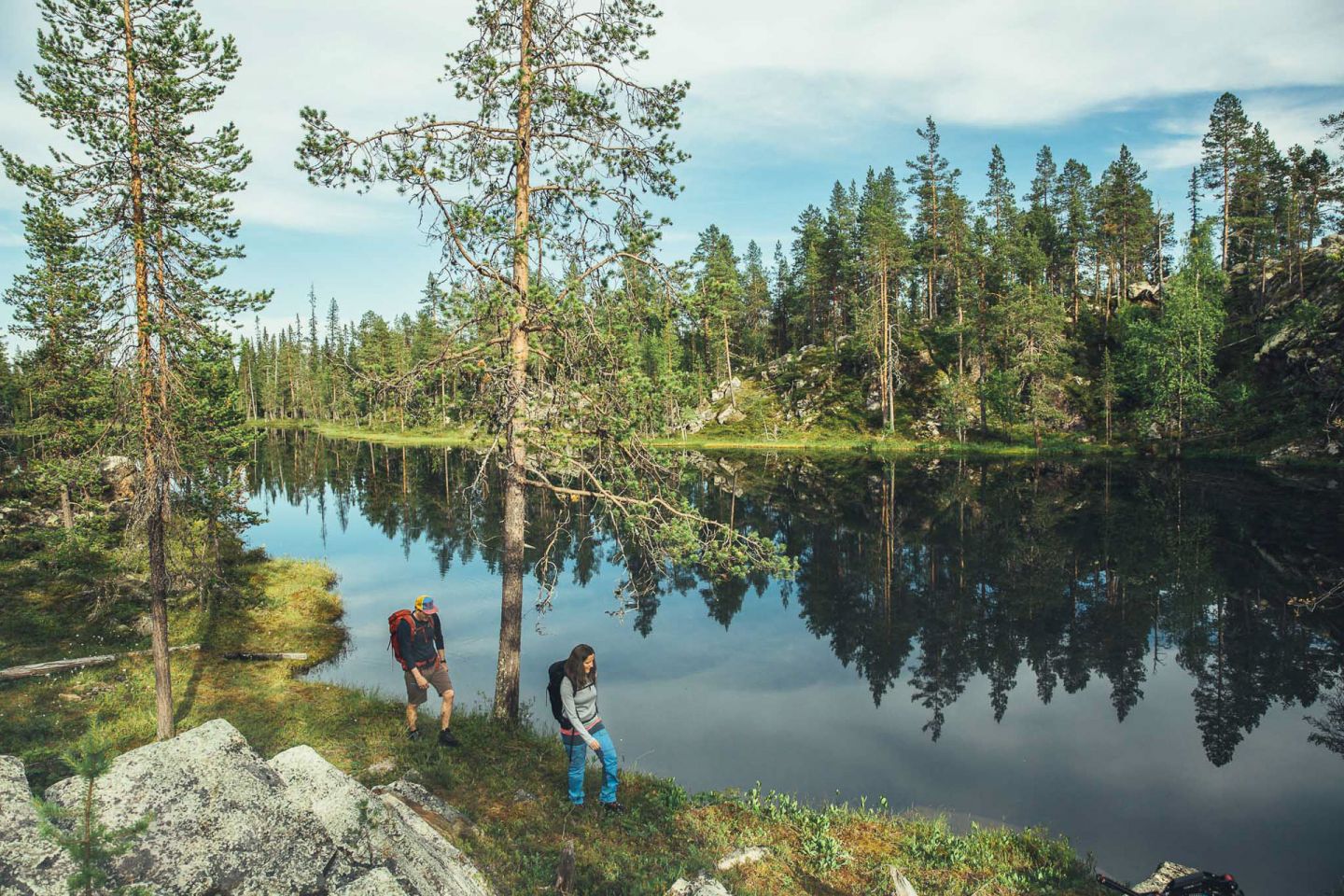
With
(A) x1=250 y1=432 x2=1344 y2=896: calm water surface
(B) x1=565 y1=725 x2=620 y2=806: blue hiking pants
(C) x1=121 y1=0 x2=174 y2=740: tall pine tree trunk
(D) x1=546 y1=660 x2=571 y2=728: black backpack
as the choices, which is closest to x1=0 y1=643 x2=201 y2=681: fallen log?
(C) x1=121 y1=0 x2=174 y2=740: tall pine tree trunk

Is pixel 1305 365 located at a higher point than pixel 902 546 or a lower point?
higher

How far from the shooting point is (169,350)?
1258cm

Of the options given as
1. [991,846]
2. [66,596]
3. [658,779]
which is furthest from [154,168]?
[991,846]

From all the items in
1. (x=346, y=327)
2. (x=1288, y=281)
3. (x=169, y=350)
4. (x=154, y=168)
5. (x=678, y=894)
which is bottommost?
(x=678, y=894)

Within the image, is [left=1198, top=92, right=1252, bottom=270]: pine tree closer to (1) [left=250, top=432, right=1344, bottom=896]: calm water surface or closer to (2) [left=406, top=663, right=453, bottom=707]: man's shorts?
(1) [left=250, top=432, right=1344, bottom=896]: calm water surface

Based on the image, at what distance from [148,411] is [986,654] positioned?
21749mm

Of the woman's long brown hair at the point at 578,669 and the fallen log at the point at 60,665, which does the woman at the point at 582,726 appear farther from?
the fallen log at the point at 60,665

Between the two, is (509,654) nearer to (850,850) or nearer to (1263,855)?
(850,850)

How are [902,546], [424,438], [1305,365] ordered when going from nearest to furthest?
[902,546], [1305,365], [424,438]

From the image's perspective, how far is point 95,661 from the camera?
1655cm

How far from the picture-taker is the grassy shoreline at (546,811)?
8.30 m

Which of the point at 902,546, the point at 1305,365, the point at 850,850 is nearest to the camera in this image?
the point at 850,850

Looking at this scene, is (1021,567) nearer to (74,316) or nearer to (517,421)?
(517,421)

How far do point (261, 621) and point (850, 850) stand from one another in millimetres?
20673
